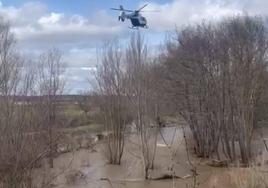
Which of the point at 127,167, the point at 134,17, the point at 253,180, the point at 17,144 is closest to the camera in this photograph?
the point at 17,144

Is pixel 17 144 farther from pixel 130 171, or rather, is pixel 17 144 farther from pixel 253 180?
pixel 130 171

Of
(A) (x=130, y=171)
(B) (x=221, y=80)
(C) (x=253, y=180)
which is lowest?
(A) (x=130, y=171)

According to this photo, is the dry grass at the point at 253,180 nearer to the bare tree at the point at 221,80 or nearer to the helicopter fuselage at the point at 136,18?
the helicopter fuselage at the point at 136,18

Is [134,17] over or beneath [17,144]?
over

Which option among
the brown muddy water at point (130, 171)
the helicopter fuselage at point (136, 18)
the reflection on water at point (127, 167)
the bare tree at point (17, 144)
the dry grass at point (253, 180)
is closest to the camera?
the bare tree at point (17, 144)

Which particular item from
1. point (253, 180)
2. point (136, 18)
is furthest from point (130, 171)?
point (253, 180)

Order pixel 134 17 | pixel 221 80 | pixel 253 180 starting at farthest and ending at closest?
pixel 221 80
pixel 134 17
pixel 253 180

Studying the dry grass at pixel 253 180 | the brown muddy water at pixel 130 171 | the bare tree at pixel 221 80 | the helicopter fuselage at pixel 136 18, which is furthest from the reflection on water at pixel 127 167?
the dry grass at pixel 253 180

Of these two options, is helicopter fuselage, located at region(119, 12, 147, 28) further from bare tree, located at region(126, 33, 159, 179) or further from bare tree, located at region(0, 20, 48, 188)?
bare tree, located at region(0, 20, 48, 188)
